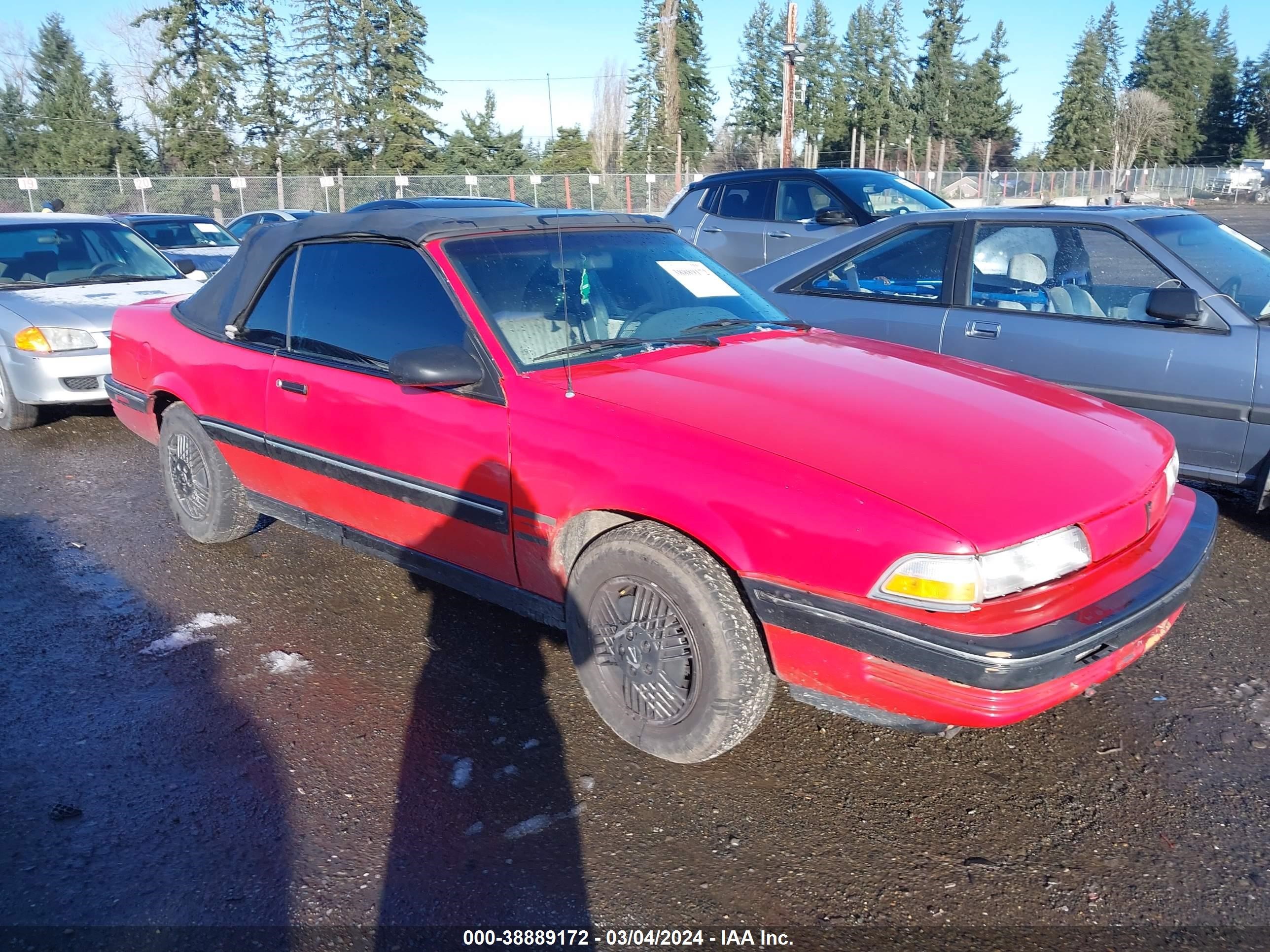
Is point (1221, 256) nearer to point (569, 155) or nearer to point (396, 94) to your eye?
point (396, 94)

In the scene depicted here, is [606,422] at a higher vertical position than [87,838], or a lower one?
higher

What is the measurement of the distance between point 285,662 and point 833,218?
23.0ft

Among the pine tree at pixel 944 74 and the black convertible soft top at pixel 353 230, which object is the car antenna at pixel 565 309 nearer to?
the black convertible soft top at pixel 353 230

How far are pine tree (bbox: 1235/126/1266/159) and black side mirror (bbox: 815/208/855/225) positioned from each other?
79.1m

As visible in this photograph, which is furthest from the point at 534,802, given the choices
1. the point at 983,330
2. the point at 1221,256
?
the point at 1221,256

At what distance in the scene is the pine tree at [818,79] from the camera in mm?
69875

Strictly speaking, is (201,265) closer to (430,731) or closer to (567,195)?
(430,731)

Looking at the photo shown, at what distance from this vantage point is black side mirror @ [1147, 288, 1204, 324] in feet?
14.6

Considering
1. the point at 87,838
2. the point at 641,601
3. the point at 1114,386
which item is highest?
the point at 1114,386

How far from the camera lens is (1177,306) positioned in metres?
4.46

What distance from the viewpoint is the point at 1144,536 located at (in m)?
2.93

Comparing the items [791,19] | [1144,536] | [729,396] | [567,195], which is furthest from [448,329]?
[567,195]

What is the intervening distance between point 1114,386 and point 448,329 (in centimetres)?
323

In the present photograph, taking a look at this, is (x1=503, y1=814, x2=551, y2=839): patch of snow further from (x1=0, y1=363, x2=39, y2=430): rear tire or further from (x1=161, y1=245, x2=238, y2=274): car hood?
(x1=161, y1=245, x2=238, y2=274): car hood
